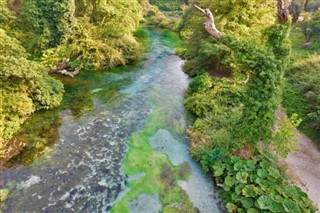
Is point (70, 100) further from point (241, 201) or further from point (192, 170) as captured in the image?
point (241, 201)

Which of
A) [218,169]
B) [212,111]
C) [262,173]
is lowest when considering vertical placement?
[218,169]

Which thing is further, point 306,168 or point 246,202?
point 306,168

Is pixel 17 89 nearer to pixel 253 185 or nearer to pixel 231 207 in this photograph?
pixel 231 207

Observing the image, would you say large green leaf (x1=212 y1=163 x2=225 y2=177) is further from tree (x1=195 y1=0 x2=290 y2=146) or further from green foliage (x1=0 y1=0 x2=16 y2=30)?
green foliage (x1=0 y1=0 x2=16 y2=30)

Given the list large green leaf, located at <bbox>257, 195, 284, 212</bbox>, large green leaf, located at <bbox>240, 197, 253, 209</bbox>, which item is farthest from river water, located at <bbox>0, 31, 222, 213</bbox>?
large green leaf, located at <bbox>257, 195, 284, 212</bbox>

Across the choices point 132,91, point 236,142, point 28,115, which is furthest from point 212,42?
point 28,115

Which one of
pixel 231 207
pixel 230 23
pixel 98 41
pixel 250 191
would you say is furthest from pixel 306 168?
pixel 98 41

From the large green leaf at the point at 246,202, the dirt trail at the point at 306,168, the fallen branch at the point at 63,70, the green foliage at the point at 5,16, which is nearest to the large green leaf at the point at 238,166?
the large green leaf at the point at 246,202
